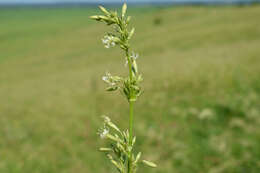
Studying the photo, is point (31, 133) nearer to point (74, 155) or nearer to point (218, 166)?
point (74, 155)

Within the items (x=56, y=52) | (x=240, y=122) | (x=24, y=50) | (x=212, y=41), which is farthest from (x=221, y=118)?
(x=24, y=50)

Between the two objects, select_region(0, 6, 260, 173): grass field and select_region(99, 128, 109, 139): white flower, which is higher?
select_region(99, 128, 109, 139): white flower

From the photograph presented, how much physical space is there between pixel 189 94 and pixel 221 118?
277 centimetres

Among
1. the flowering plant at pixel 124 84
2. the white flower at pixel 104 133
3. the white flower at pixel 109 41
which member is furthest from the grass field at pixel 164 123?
the white flower at pixel 109 41

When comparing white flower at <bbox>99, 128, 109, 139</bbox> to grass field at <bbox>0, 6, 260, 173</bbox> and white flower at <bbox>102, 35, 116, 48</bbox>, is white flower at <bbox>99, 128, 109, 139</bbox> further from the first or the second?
grass field at <bbox>0, 6, 260, 173</bbox>

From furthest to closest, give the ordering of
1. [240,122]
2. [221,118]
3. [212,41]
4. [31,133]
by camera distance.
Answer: [212,41] → [31,133] → [221,118] → [240,122]

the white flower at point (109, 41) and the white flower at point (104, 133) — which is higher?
the white flower at point (109, 41)

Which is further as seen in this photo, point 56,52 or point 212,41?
point 56,52

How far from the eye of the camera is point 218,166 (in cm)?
695

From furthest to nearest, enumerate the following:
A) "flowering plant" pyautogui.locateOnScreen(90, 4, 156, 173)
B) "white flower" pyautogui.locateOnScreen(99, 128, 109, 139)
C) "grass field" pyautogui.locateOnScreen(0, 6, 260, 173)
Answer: "grass field" pyautogui.locateOnScreen(0, 6, 260, 173) < "white flower" pyautogui.locateOnScreen(99, 128, 109, 139) < "flowering plant" pyautogui.locateOnScreen(90, 4, 156, 173)

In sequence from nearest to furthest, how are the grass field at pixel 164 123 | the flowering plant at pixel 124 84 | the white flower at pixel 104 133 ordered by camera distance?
1. the flowering plant at pixel 124 84
2. the white flower at pixel 104 133
3. the grass field at pixel 164 123

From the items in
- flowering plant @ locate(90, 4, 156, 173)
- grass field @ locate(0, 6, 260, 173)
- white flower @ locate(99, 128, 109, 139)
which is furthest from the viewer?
grass field @ locate(0, 6, 260, 173)

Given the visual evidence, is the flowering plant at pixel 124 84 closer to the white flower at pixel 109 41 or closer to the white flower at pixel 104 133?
the white flower at pixel 109 41

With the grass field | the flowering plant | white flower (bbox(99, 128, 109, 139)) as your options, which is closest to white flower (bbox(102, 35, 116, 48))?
the flowering plant
